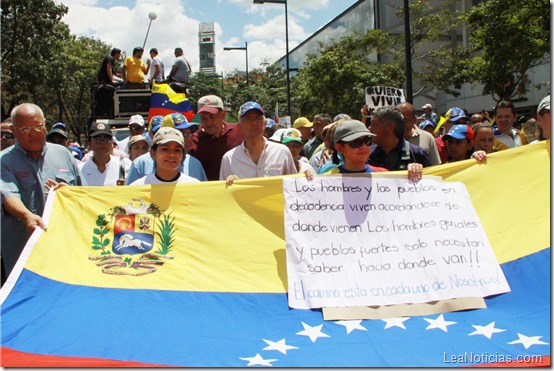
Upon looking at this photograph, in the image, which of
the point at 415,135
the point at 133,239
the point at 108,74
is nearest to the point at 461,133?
the point at 415,135

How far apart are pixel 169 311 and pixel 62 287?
71 centimetres

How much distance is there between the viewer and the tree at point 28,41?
23125 millimetres

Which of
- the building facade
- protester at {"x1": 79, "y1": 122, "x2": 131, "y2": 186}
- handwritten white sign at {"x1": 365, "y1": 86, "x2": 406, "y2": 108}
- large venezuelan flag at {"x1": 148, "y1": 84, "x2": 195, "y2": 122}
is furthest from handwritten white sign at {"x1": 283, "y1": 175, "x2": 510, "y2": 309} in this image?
the building facade

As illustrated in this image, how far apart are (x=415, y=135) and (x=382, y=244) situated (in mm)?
1944

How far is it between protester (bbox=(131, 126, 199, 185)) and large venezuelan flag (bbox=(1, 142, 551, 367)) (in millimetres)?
121

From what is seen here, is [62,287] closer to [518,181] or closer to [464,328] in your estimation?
[464,328]

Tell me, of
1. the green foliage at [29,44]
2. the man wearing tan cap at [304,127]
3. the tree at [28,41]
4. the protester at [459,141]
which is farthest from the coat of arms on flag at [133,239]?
the tree at [28,41]

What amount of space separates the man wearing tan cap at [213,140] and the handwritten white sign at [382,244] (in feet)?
4.84

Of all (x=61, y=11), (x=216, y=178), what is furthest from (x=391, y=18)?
(x=216, y=178)

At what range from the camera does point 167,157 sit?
4.07m

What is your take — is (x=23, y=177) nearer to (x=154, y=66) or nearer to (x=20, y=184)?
(x=20, y=184)

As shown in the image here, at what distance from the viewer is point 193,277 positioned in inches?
147

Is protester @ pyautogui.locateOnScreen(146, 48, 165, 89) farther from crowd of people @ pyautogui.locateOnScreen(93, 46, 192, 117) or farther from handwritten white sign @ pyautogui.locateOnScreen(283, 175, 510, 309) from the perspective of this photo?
handwritten white sign @ pyautogui.locateOnScreen(283, 175, 510, 309)

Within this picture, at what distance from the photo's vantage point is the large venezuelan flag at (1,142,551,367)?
2986mm
